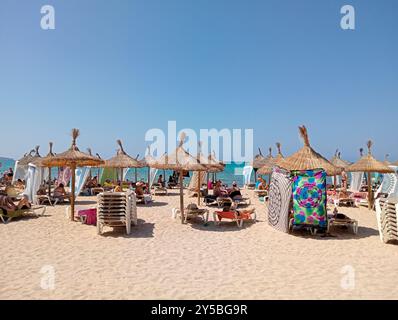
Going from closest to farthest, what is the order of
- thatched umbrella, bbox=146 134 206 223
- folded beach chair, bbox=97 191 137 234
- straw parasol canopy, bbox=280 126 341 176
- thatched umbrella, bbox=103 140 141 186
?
folded beach chair, bbox=97 191 137 234, straw parasol canopy, bbox=280 126 341 176, thatched umbrella, bbox=146 134 206 223, thatched umbrella, bbox=103 140 141 186

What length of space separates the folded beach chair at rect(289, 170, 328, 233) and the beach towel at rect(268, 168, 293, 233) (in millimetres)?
175

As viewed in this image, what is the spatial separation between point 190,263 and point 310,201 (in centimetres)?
385

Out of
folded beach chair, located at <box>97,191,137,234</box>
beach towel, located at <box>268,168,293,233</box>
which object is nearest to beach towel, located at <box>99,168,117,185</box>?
folded beach chair, located at <box>97,191,137,234</box>

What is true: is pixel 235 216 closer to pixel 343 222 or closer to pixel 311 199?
pixel 311 199

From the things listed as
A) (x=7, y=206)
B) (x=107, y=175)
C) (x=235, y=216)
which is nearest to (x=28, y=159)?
(x=107, y=175)

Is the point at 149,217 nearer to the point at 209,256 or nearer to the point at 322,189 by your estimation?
the point at 209,256

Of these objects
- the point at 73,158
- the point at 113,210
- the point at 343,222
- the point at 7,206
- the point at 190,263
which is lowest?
the point at 190,263

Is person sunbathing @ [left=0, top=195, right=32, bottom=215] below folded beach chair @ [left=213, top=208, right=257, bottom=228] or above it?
above

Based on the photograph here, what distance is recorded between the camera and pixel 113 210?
7.28m

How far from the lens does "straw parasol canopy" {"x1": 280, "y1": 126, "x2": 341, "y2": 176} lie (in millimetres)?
8133

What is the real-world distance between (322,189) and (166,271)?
4687mm

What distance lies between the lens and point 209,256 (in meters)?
5.66

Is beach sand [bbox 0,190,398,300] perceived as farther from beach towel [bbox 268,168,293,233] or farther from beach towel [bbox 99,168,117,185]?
beach towel [bbox 99,168,117,185]
